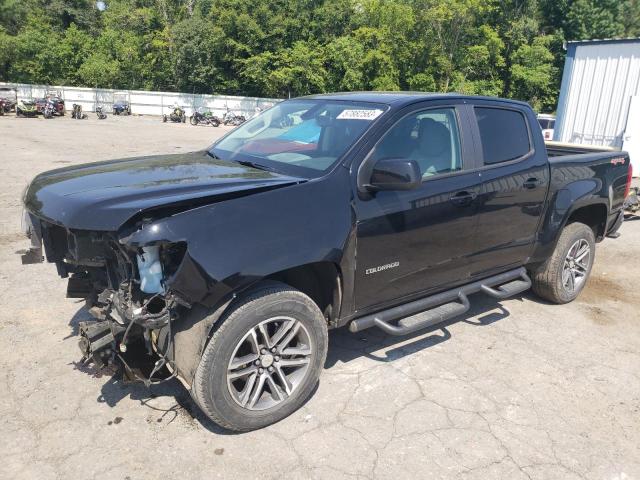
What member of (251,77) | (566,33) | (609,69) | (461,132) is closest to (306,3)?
(251,77)

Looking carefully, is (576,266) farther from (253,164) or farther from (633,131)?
(633,131)

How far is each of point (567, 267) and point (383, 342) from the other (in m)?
2.23

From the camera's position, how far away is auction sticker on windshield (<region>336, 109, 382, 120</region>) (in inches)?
144

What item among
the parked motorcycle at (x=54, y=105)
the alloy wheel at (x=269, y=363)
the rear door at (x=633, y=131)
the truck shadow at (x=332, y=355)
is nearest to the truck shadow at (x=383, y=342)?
the truck shadow at (x=332, y=355)

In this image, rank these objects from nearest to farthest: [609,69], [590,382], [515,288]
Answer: [590,382], [515,288], [609,69]

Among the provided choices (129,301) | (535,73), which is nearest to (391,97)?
(129,301)

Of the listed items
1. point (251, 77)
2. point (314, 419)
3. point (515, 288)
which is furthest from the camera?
point (251, 77)

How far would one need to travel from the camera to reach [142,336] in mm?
3004

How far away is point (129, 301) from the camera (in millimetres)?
2807

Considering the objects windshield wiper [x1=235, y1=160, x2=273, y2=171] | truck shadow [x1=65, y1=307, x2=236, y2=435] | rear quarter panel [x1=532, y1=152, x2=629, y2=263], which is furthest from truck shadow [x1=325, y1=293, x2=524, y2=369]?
windshield wiper [x1=235, y1=160, x2=273, y2=171]

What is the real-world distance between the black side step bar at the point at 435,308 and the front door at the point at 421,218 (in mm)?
89

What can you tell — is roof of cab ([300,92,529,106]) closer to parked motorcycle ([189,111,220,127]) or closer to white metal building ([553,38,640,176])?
white metal building ([553,38,640,176])

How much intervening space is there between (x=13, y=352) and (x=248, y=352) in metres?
2.02

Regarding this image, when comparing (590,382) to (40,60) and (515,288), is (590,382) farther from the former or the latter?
(40,60)
